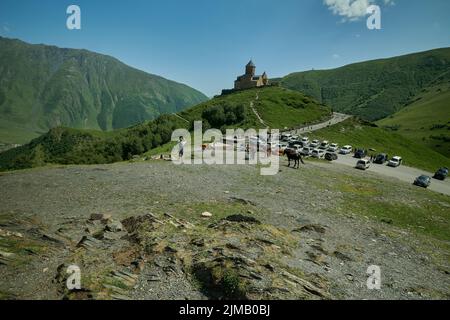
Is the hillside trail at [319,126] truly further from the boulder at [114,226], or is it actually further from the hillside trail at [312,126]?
the boulder at [114,226]

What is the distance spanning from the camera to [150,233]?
1786 centimetres

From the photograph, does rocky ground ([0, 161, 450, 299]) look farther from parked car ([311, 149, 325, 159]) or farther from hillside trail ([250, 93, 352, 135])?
hillside trail ([250, 93, 352, 135])

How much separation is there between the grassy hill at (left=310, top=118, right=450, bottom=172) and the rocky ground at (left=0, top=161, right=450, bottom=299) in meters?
72.0

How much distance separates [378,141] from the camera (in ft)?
365

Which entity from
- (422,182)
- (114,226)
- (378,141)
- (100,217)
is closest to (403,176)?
(422,182)

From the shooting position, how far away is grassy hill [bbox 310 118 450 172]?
3984 inches

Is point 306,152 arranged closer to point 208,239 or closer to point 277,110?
point 208,239

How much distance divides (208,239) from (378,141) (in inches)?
4322

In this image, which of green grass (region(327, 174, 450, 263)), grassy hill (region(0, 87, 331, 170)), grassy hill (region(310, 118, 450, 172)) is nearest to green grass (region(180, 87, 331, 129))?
grassy hill (region(0, 87, 331, 170))

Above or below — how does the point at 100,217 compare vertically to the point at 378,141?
below

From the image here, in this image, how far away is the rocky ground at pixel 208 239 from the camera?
1338 cm

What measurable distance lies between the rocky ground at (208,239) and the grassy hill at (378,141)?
72.0 metres

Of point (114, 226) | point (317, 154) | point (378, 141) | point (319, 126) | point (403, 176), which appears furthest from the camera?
point (319, 126)
